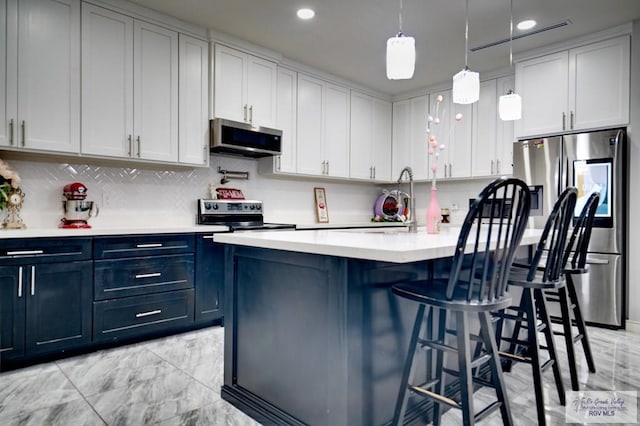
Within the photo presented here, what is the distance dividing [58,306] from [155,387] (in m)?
0.93

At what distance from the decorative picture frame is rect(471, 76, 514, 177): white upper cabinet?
181 cm

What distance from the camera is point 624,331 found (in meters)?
3.38

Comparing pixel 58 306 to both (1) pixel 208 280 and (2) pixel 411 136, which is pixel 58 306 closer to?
(1) pixel 208 280

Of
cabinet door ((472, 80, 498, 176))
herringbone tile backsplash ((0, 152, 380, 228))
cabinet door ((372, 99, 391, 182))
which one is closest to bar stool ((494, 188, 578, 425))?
cabinet door ((472, 80, 498, 176))

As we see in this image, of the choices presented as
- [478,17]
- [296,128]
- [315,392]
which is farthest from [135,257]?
[478,17]

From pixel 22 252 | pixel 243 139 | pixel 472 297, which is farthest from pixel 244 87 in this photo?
pixel 472 297

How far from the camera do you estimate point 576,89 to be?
370 centimetres

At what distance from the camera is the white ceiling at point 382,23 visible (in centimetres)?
311

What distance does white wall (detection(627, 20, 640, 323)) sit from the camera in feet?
11.1

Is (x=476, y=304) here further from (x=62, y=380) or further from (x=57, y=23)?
(x=57, y=23)

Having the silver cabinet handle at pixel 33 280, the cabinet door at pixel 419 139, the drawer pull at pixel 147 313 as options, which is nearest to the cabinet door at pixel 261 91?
the drawer pull at pixel 147 313

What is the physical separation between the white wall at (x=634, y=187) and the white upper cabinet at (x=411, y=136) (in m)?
2.11

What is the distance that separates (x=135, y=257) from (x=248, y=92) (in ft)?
6.19

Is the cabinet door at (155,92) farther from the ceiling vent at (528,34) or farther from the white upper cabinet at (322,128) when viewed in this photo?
the ceiling vent at (528,34)
